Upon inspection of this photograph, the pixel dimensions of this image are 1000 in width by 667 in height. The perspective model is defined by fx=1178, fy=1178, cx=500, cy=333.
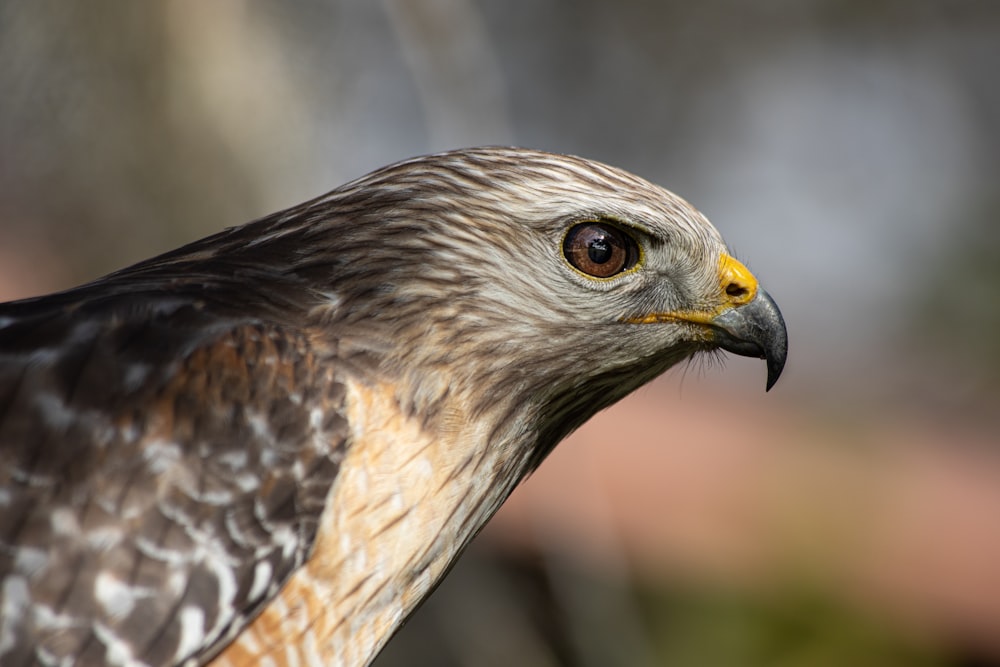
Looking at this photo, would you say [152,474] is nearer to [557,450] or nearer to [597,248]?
[597,248]

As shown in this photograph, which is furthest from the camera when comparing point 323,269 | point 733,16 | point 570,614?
point 733,16

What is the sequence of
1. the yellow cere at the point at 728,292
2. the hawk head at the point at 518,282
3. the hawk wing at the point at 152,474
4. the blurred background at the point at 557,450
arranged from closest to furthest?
the hawk wing at the point at 152,474, the hawk head at the point at 518,282, the yellow cere at the point at 728,292, the blurred background at the point at 557,450

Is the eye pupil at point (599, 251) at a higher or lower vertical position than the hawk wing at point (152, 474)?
higher

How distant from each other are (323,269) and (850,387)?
11.7 metres

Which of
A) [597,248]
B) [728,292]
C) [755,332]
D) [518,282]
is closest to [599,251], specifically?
[597,248]

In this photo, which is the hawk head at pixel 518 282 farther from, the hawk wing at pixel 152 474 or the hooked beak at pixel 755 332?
the hawk wing at pixel 152 474

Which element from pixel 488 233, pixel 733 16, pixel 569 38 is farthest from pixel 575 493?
pixel 733 16

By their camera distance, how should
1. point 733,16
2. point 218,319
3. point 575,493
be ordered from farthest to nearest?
point 733,16 → point 575,493 → point 218,319

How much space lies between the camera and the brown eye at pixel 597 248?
2988mm

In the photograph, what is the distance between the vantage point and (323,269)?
116 inches

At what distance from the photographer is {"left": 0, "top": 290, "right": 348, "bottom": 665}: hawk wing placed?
8.14 ft

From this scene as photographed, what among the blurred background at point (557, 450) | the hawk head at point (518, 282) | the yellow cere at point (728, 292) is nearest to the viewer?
the hawk head at point (518, 282)

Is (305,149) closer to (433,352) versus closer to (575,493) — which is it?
(575,493)

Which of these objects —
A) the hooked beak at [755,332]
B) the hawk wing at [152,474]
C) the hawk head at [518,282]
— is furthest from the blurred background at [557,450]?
the hawk wing at [152,474]
